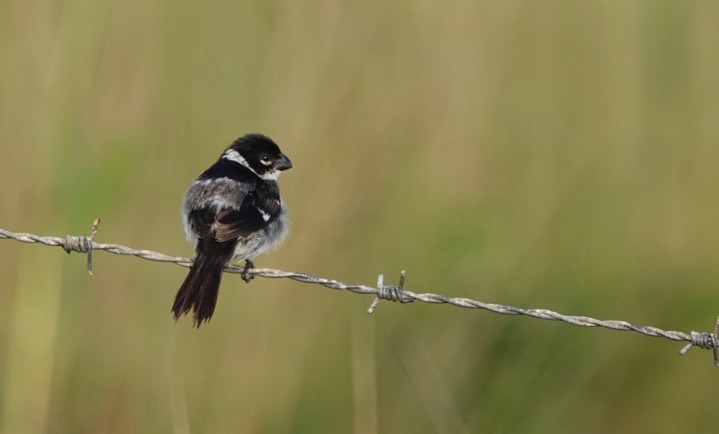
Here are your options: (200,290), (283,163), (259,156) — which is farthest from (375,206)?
(200,290)

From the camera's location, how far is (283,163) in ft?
15.3

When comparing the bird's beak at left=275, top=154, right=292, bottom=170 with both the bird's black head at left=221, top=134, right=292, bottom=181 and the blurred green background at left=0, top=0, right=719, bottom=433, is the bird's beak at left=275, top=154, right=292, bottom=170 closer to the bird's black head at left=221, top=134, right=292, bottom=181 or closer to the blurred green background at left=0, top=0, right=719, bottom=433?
the bird's black head at left=221, top=134, right=292, bottom=181

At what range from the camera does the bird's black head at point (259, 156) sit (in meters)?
4.67

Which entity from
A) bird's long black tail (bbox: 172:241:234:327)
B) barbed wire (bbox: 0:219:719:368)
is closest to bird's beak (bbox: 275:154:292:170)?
bird's long black tail (bbox: 172:241:234:327)

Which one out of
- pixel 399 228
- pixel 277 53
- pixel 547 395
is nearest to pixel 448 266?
pixel 399 228

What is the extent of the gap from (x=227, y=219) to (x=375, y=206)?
770 millimetres

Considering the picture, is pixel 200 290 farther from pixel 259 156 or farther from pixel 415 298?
pixel 259 156

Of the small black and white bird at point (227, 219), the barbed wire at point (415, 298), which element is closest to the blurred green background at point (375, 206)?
the small black and white bird at point (227, 219)

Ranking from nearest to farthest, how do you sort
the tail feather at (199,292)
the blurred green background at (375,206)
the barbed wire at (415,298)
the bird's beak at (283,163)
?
the barbed wire at (415,298) < the tail feather at (199,292) < the blurred green background at (375,206) < the bird's beak at (283,163)

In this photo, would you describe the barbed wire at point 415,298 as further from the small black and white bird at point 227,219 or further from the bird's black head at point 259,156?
the bird's black head at point 259,156

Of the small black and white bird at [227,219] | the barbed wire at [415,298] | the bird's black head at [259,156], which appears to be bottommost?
the barbed wire at [415,298]

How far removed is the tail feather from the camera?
3.54m

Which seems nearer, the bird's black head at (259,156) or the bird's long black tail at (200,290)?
the bird's long black tail at (200,290)

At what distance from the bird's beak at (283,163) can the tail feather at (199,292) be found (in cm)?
98
